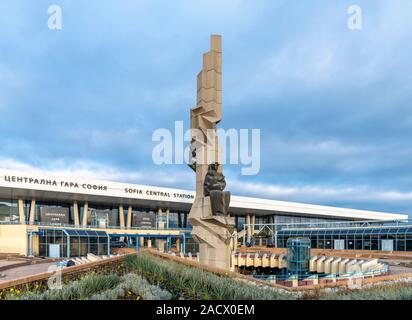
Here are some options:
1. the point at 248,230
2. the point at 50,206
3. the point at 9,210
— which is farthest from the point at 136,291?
the point at 248,230

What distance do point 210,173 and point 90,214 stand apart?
38035 millimetres

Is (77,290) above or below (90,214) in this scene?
above

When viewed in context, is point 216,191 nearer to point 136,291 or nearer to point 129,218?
point 136,291

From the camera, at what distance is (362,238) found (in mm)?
45562

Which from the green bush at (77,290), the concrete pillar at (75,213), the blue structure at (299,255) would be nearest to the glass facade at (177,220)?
the concrete pillar at (75,213)

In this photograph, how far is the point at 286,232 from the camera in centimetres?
5575

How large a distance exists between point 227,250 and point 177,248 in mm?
35912

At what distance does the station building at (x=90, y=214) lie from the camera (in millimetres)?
41438

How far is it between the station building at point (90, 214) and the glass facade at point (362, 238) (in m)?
2.15

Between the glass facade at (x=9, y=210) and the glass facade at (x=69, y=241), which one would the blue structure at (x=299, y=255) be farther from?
the glass facade at (x=9, y=210)

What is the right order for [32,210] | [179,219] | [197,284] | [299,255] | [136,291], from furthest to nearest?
[179,219]
[32,210]
[299,255]
[197,284]
[136,291]
